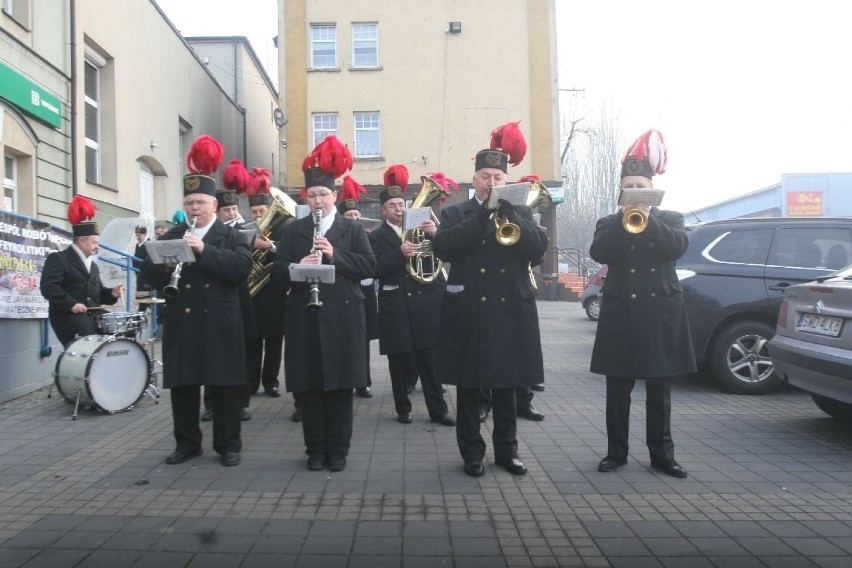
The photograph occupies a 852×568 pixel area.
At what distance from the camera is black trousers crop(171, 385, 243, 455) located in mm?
5453

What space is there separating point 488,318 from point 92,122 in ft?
43.4

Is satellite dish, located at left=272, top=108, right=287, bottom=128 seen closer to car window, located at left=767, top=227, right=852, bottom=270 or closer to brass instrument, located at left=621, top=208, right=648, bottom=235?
car window, located at left=767, top=227, right=852, bottom=270

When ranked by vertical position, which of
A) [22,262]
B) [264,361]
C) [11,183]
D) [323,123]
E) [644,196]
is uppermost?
[323,123]

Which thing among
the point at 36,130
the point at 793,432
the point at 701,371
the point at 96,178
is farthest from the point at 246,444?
the point at 96,178

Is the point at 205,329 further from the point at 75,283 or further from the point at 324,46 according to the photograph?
the point at 324,46

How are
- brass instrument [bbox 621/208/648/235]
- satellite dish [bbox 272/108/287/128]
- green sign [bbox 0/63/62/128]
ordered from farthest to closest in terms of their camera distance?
1. satellite dish [bbox 272/108/287/128]
2. green sign [bbox 0/63/62/128]
3. brass instrument [bbox 621/208/648/235]

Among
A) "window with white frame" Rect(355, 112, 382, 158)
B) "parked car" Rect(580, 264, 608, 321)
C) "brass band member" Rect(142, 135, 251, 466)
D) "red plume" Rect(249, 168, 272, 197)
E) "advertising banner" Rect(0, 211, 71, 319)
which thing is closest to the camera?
"brass band member" Rect(142, 135, 251, 466)

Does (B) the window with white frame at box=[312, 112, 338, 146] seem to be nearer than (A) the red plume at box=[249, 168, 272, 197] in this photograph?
No

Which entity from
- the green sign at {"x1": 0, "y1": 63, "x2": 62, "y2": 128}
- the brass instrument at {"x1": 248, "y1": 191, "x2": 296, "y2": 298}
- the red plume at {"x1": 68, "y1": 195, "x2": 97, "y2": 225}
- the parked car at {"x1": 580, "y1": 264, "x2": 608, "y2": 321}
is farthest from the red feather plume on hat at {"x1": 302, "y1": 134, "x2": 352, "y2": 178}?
the parked car at {"x1": 580, "y1": 264, "x2": 608, "y2": 321}

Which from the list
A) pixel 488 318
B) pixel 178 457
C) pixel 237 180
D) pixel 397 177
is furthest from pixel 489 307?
pixel 237 180

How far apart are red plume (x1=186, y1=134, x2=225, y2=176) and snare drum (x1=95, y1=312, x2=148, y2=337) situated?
2115 millimetres

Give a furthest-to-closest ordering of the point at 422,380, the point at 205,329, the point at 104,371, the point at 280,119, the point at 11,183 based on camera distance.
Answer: the point at 280,119 → the point at 11,183 → the point at 104,371 → the point at 422,380 → the point at 205,329

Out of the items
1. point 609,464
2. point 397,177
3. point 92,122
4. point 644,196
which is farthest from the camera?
point 92,122

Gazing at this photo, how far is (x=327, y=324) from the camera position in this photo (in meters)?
5.31
